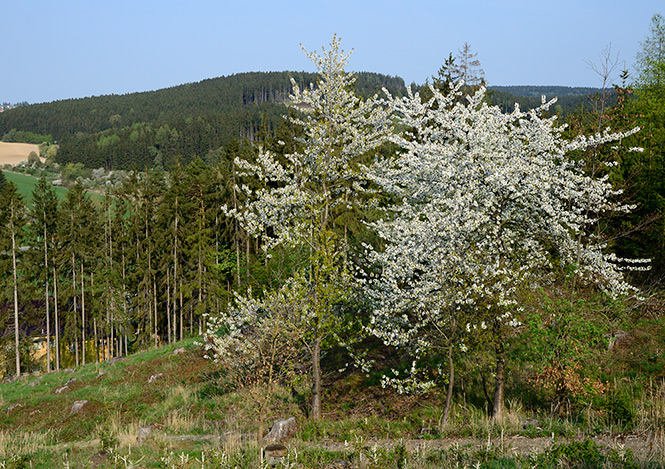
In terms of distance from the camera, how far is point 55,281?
1594 inches

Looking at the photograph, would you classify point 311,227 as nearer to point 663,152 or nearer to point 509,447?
point 509,447

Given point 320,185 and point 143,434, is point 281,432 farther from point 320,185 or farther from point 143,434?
point 320,185

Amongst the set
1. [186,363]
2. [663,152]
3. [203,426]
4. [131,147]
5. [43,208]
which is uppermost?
[131,147]

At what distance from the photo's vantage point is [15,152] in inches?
6668

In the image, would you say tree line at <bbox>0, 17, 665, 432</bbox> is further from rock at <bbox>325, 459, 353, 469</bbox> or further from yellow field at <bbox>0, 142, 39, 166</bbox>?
yellow field at <bbox>0, 142, 39, 166</bbox>

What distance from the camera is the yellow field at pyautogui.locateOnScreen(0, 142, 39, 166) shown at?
157525 mm

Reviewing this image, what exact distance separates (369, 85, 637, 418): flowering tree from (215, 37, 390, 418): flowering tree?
1.65m

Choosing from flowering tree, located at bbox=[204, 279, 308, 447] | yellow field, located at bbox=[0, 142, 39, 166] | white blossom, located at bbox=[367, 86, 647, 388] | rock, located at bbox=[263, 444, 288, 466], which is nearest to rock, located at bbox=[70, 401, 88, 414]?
flowering tree, located at bbox=[204, 279, 308, 447]

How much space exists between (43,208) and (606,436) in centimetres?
4082

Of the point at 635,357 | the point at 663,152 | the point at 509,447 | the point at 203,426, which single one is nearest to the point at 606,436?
the point at 509,447

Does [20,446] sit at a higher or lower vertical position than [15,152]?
lower

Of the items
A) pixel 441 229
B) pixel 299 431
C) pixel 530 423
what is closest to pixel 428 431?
pixel 530 423

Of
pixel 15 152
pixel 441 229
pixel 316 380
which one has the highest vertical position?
pixel 15 152

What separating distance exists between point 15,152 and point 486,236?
20048cm
